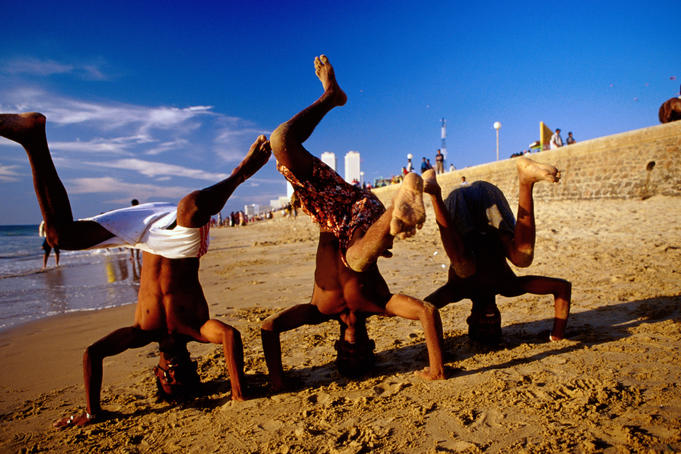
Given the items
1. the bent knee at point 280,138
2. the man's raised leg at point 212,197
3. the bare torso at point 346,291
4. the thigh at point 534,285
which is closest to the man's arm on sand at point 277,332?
the bare torso at point 346,291

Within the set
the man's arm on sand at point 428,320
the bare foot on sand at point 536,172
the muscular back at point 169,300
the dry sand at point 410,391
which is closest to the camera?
the dry sand at point 410,391

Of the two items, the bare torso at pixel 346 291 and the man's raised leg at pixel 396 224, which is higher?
the man's raised leg at pixel 396 224

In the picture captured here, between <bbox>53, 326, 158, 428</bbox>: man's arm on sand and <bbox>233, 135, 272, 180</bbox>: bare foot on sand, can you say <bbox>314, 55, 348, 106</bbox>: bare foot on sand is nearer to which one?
<bbox>233, 135, 272, 180</bbox>: bare foot on sand

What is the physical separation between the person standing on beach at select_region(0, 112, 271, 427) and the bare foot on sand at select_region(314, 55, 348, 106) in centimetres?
67

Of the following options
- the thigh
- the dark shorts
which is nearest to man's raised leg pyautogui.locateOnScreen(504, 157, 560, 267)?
the thigh

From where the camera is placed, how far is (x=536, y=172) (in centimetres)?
278

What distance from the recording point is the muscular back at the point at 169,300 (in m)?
2.59

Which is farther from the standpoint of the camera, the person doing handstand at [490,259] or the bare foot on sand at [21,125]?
the person doing handstand at [490,259]

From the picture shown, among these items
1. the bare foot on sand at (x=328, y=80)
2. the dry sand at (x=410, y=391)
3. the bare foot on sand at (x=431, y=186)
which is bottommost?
the dry sand at (x=410, y=391)

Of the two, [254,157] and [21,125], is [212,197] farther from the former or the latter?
[21,125]

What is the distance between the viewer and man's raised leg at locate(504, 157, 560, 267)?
2.76 meters

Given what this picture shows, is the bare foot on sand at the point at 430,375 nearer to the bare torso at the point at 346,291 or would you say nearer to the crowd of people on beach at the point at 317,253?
the crowd of people on beach at the point at 317,253

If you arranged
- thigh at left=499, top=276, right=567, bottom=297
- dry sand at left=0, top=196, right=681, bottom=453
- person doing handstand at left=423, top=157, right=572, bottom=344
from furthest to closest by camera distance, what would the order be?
thigh at left=499, top=276, right=567, bottom=297
person doing handstand at left=423, top=157, right=572, bottom=344
dry sand at left=0, top=196, right=681, bottom=453

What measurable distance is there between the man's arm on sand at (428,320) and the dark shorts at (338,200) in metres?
0.56
